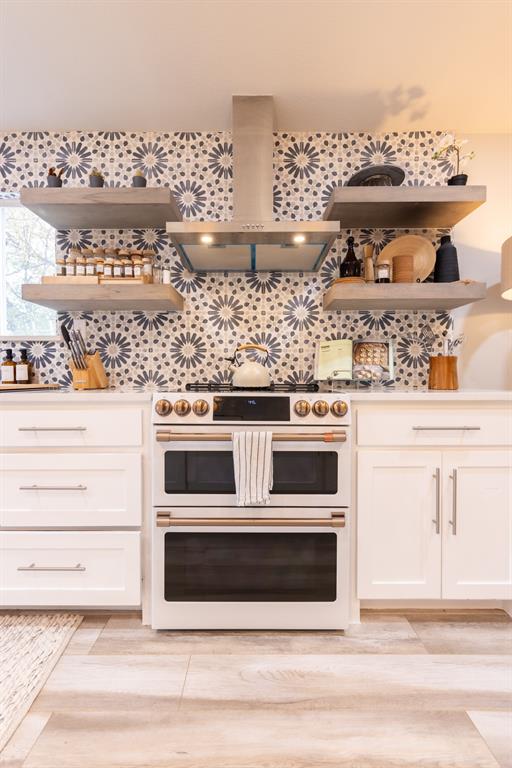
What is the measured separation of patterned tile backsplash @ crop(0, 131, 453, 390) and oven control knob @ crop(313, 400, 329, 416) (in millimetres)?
670

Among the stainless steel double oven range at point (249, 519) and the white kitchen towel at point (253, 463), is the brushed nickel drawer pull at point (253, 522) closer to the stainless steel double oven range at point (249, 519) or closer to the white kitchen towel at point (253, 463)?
the stainless steel double oven range at point (249, 519)

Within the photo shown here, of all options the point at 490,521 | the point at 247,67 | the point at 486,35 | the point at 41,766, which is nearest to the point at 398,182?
the point at 486,35

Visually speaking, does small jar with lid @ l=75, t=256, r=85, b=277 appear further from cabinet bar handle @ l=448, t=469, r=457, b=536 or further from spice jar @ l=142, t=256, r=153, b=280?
cabinet bar handle @ l=448, t=469, r=457, b=536

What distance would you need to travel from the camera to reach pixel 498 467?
1830 mm

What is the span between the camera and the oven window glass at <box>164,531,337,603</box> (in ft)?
5.77

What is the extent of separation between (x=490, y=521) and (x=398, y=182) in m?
1.76

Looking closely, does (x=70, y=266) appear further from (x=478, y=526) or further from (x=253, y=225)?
(x=478, y=526)

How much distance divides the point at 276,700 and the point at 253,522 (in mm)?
614

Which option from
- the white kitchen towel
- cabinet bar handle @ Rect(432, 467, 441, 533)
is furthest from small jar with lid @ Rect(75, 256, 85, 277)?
cabinet bar handle @ Rect(432, 467, 441, 533)

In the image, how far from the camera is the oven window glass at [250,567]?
1758 millimetres

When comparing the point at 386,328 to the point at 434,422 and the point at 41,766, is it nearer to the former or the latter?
the point at 434,422

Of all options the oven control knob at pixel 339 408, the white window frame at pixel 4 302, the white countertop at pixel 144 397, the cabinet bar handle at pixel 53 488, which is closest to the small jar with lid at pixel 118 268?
the white window frame at pixel 4 302

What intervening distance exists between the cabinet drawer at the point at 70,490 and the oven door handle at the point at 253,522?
196mm

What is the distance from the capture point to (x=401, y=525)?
71.7 inches
